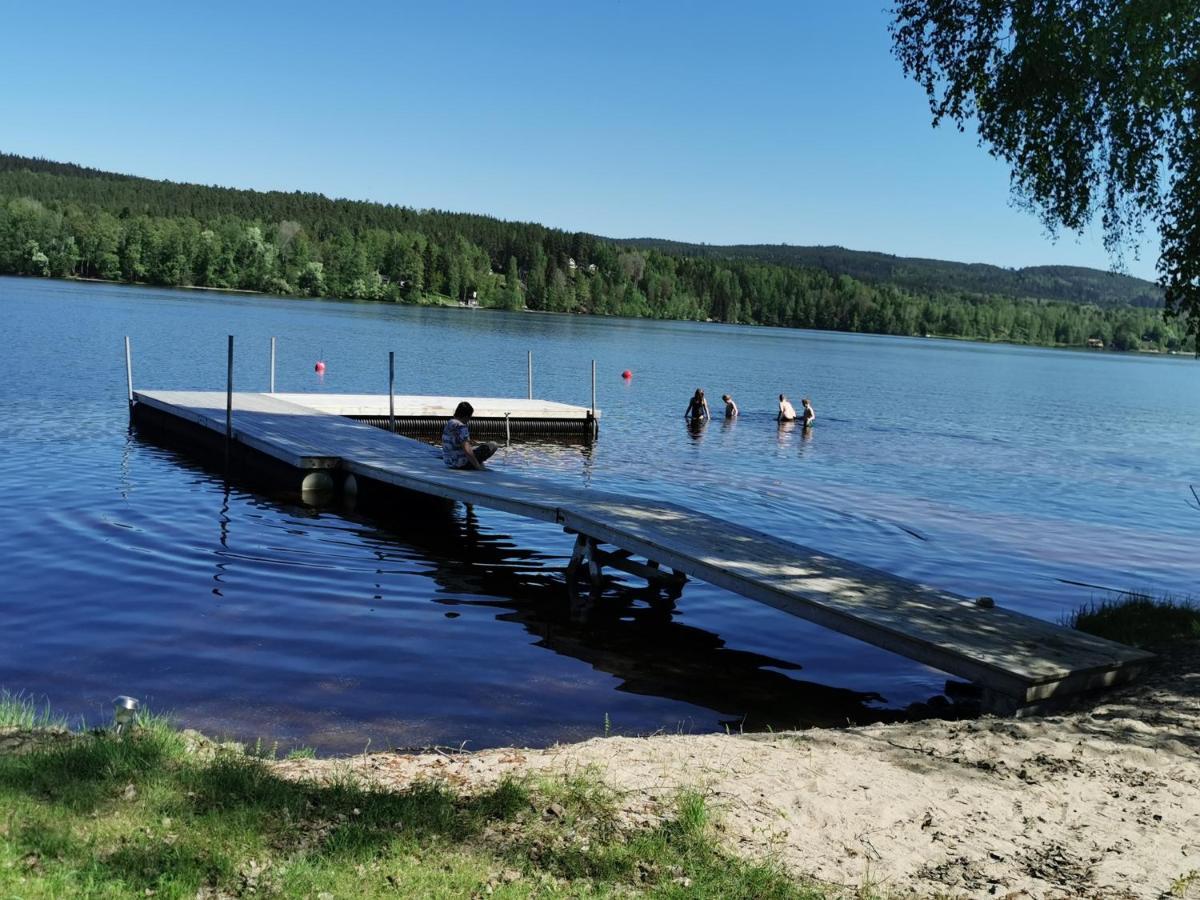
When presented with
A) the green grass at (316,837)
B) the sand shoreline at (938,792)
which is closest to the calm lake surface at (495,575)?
the sand shoreline at (938,792)

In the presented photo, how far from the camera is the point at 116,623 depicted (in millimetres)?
11180

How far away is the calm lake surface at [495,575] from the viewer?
9547 mm

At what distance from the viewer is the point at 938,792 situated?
6.33 m

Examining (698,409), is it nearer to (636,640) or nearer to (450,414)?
(450,414)

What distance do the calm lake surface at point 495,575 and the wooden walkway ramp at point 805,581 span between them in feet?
3.00

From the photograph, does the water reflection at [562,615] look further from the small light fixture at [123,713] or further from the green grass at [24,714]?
the small light fixture at [123,713]

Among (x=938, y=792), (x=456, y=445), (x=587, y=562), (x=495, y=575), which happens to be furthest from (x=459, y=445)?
(x=938, y=792)

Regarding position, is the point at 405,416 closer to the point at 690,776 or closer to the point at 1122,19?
the point at 1122,19

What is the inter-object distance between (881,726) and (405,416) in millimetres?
21419

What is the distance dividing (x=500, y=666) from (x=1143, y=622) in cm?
675

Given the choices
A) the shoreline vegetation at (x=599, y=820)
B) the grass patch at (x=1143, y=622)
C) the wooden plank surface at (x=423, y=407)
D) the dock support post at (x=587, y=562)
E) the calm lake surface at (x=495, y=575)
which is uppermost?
the wooden plank surface at (x=423, y=407)

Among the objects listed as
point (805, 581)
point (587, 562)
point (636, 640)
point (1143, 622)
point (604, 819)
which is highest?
point (805, 581)

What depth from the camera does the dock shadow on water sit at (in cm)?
894

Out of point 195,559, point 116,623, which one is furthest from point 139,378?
point 116,623
